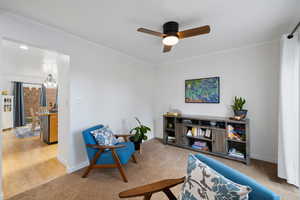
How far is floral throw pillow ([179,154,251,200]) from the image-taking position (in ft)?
2.37

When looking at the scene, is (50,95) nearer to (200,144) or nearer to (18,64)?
(18,64)

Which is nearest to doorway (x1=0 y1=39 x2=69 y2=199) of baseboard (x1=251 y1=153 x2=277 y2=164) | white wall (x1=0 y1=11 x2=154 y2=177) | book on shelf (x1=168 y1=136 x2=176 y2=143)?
white wall (x1=0 y1=11 x2=154 y2=177)

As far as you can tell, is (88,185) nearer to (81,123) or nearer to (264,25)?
(81,123)

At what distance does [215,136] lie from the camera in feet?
9.45

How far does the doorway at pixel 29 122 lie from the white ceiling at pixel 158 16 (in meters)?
0.60

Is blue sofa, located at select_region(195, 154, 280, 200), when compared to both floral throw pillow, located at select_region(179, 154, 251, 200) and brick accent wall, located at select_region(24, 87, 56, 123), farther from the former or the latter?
brick accent wall, located at select_region(24, 87, 56, 123)

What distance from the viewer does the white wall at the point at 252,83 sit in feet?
8.59

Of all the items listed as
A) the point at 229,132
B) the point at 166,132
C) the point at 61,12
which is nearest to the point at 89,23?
the point at 61,12

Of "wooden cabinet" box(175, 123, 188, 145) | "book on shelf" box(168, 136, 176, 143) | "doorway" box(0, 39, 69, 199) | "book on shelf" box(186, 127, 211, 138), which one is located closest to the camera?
"doorway" box(0, 39, 69, 199)

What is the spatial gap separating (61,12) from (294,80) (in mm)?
3409

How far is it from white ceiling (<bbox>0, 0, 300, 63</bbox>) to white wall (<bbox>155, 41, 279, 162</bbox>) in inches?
16.1

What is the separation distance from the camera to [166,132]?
371 cm

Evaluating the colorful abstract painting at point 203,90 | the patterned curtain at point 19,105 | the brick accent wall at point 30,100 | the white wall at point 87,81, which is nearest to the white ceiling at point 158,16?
the white wall at point 87,81

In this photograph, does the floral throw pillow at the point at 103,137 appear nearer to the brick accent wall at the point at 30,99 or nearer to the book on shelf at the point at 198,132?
the book on shelf at the point at 198,132
